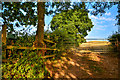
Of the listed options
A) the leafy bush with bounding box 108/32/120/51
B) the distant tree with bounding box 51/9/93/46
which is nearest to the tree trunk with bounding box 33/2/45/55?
the distant tree with bounding box 51/9/93/46

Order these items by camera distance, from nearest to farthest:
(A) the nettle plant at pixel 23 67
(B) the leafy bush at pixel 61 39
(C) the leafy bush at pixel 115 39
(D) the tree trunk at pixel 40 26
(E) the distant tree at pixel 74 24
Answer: (A) the nettle plant at pixel 23 67, (D) the tree trunk at pixel 40 26, (B) the leafy bush at pixel 61 39, (C) the leafy bush at pixel 115 39, (E) the distant tree at pixel 74 24

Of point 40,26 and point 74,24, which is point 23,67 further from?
point 74,24

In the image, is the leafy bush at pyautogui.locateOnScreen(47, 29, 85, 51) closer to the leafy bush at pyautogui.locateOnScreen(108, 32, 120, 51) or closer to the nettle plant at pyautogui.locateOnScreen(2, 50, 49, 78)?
the nettle plant at pyautogui.locateOnScreen(2, 50, 49, 78)

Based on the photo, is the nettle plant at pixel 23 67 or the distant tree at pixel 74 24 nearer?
the nettle plant at pixel 23 67

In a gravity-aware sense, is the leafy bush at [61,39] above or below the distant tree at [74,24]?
below

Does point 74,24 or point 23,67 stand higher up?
point 74,24

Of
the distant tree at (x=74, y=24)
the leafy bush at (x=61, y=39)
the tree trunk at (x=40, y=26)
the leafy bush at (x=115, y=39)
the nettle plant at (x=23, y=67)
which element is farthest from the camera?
the distant tree at (x=74, y=24)

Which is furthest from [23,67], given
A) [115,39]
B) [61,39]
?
[115,39]

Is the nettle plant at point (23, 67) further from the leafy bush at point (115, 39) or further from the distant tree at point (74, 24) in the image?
the leafy bush at point (115, 39)

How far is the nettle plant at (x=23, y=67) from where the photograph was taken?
292 cm

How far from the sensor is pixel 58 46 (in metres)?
6.29

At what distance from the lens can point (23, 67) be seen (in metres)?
3.08

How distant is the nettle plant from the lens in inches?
115

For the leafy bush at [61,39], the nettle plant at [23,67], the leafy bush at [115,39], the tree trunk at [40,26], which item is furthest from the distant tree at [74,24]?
the nettle plant at [23,67]
